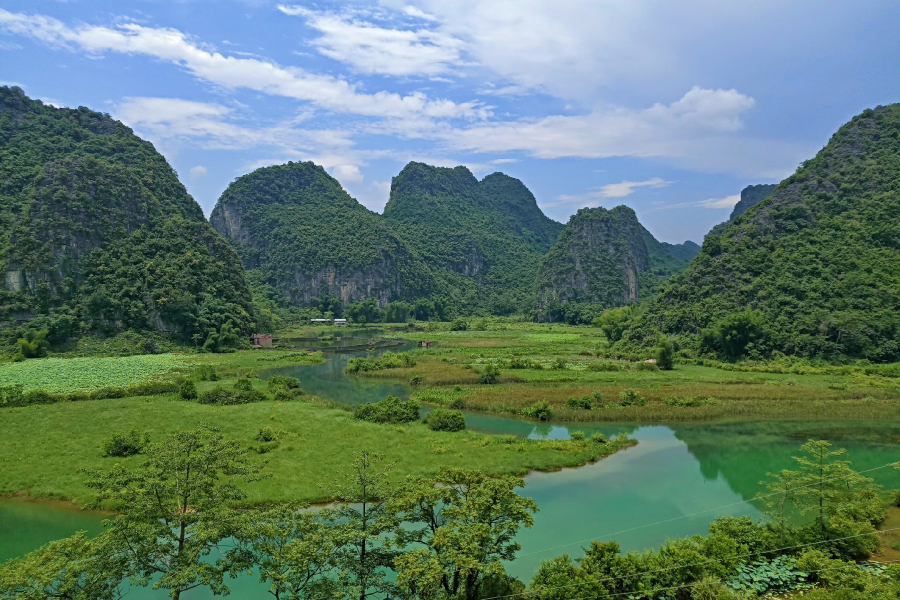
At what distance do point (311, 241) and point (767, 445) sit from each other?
119 meters

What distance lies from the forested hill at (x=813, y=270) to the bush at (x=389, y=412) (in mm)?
32376

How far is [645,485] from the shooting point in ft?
57.8

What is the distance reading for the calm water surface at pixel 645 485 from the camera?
13.4 m

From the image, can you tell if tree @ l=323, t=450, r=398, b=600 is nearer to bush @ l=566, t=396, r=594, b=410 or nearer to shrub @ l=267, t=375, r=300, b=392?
bush @ l=566, t=396, r=594, b=410

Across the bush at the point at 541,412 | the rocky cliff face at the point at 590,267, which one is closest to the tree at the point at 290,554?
the bush at the point at 541,412

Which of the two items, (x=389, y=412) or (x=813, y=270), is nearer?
(x=389, y=412)

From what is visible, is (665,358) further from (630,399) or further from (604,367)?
(630,399)

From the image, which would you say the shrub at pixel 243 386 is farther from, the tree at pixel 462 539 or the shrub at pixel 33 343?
the shrub at pixel 33 343

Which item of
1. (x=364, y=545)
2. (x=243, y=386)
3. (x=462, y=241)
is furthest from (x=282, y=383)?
(x=462, y=241)

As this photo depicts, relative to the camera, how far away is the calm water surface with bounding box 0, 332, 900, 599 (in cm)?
1339

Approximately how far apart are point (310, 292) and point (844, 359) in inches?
4259

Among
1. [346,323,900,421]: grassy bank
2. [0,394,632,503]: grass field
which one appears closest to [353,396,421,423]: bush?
[0,394,632,503]: grass field

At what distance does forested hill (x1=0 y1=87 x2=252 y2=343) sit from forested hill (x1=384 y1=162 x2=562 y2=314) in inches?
3065

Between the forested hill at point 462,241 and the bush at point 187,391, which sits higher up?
the forested hill at point 462,241
